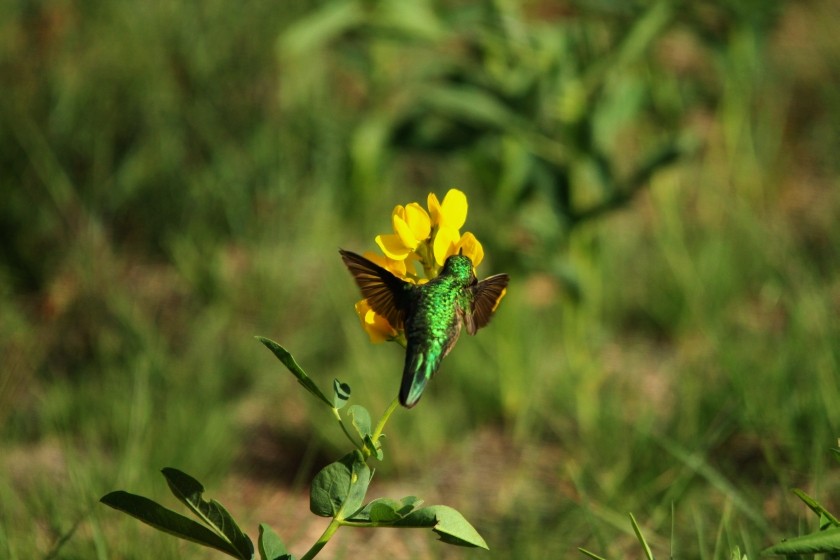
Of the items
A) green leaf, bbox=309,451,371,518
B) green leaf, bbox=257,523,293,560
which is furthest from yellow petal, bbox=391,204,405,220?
Result: green leaf, bbox=257,523,293,560

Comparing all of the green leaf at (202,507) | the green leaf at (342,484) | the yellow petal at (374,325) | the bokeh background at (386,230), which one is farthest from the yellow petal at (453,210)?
the bokeh background at (386,230)

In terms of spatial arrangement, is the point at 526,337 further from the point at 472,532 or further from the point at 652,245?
the point at 472,532

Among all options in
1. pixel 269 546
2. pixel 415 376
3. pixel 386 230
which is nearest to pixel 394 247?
pixel 415 376

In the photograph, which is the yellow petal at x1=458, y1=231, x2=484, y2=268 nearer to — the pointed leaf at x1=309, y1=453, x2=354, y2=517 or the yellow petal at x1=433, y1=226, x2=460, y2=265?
the yellow petal at x1=433, y1=226, x2=460, y2=265

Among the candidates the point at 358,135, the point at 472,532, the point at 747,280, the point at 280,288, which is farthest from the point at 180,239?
the point at 472,532

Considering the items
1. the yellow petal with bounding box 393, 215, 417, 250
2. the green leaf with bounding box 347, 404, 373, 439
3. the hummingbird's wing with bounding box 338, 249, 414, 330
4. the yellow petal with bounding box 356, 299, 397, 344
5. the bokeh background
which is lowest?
the bokeh background

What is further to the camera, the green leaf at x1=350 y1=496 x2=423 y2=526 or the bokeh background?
the bokeh background
